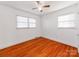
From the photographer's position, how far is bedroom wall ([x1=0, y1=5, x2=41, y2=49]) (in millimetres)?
2307

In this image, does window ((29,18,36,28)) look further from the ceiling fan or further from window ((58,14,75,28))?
window ((58,14,75,28))

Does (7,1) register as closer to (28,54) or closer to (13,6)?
(13,6)

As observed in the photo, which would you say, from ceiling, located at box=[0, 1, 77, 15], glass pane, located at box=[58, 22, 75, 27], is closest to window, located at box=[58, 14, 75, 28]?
glass pane, located at box=[58, 22, 75, 27]

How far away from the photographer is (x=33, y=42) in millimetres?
2385

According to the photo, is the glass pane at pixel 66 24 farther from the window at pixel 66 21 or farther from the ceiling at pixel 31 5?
the ceiling at pixel 31 5

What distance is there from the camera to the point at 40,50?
2318mm

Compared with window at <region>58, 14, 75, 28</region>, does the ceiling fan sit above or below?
above

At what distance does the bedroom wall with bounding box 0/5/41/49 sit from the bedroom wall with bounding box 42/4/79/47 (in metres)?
0.17

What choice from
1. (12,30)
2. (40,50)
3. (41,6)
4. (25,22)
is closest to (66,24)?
(41,6)

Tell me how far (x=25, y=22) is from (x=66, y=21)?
0.83 m

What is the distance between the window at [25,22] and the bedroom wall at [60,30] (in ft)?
0.74

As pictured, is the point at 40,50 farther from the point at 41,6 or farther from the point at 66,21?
the point at 41,6

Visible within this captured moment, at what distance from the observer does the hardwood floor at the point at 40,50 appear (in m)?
2.26

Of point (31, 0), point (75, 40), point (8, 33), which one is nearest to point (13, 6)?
point (31, 0)
